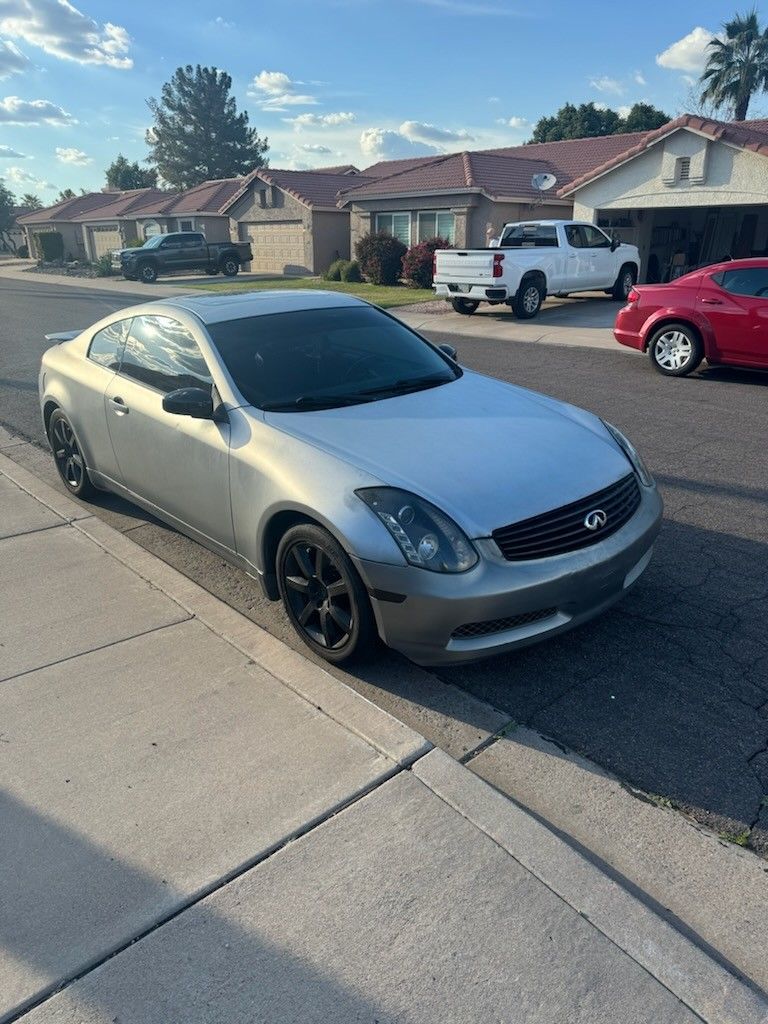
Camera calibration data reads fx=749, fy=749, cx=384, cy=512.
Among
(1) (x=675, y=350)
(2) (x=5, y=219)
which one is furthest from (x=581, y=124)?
(2) (x=5, y=219)

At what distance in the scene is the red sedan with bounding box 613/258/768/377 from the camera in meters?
8.87

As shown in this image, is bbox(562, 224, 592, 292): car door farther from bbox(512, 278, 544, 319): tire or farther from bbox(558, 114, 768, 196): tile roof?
bbox(558, 114, 768, 196): tile roof

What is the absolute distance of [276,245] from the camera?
3441 cm

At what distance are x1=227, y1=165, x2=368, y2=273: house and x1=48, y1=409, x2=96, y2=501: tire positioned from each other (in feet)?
86.9

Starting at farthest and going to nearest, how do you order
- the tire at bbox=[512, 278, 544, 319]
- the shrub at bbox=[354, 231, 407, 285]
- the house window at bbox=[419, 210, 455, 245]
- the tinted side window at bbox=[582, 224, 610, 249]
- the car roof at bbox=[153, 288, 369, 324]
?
the house window at bbox=[419, 210, 455, 245]
the shrub at bbox=[354, 231, 407, 285]
the tinted side window at bbox=[582, 224, 610, 249]
the tire at bbox=[512, 278, 544, 319]
the car roof at bbox=[153, 288, 369, 324]

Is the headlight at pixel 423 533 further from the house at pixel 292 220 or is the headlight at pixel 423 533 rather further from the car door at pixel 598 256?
the house at pixel 292 220

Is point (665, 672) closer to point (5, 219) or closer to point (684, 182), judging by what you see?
point (684, 182)

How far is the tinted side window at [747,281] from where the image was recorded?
8.80m

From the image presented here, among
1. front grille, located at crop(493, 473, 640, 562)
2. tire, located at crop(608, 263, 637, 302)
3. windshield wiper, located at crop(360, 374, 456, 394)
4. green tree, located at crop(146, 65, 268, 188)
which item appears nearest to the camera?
front grille, located at crop(493, 473, 640, 562)

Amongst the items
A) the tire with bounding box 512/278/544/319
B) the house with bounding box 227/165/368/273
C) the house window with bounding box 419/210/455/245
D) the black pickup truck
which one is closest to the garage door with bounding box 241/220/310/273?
the house with bounding box 227/165/368/273

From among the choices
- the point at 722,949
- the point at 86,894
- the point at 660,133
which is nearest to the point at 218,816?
the point at 86,894

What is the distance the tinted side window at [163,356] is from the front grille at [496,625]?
6.52ft

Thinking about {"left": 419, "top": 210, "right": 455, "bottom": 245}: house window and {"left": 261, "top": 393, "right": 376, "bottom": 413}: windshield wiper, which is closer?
{"left": 261, "top": 393, "right": 376, "bottom": 413}: windshield wiper

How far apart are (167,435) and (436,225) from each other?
23641mm
